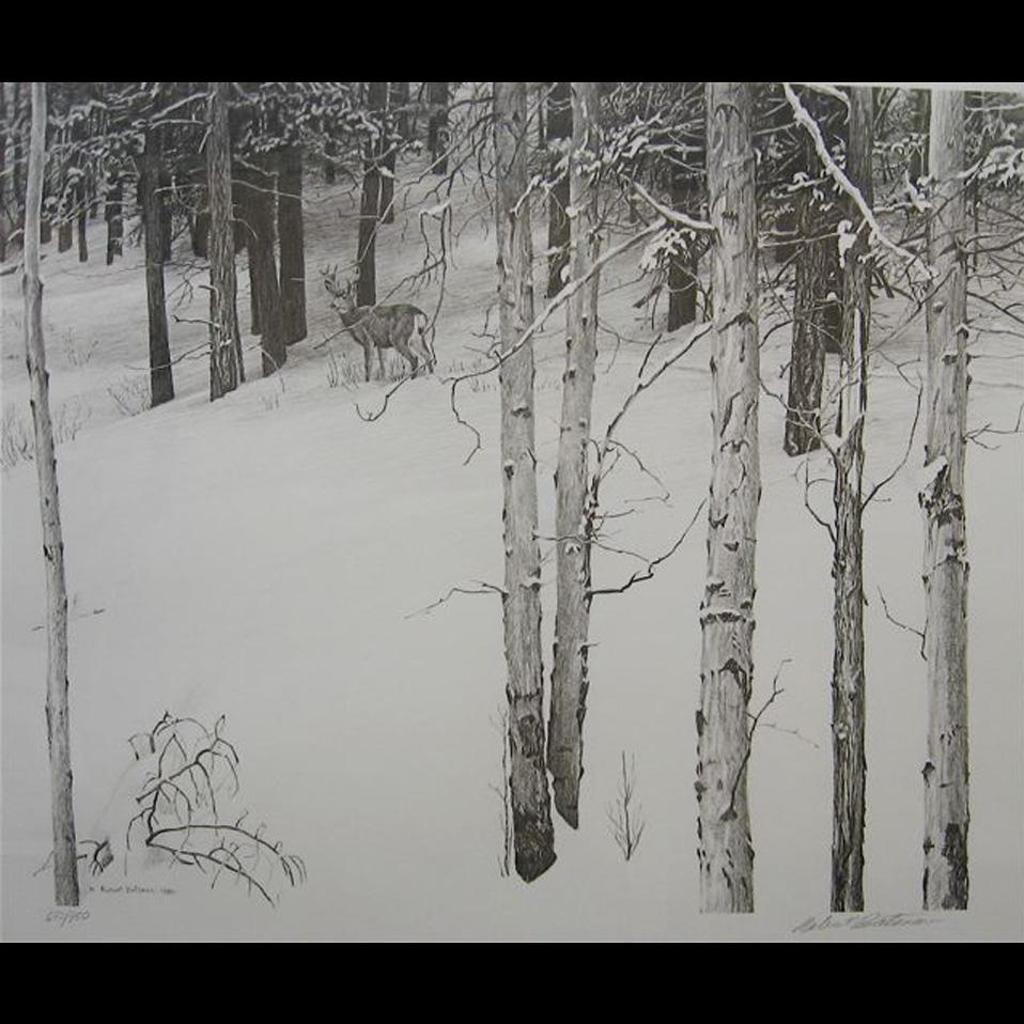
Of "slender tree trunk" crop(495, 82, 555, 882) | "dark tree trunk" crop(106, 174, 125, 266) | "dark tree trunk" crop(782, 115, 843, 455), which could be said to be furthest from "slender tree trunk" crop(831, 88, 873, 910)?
"dark tree trunk" crop(106, 174, 125, 266)

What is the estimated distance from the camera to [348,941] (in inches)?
145

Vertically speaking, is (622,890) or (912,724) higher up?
(912,724)

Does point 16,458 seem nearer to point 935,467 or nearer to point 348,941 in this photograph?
point 348,941

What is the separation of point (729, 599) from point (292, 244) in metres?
1.44

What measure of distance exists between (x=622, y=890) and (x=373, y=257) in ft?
5.68

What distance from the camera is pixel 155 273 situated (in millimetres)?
3707

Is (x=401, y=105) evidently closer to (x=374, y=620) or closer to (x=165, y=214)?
(x=165, y=214)

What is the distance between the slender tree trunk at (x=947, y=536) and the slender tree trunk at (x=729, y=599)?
47 cm

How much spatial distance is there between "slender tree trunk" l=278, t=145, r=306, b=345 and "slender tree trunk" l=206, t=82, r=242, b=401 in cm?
13

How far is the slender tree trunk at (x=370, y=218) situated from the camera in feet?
12.0

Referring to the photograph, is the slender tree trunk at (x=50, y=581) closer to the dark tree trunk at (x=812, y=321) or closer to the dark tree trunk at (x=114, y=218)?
the dark tree trunk at (x=114, y=218)
